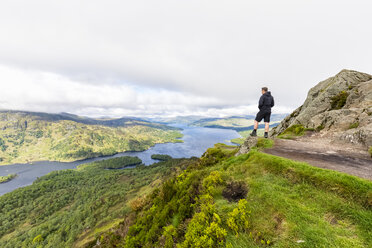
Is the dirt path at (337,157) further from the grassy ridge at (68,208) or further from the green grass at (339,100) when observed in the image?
the grassy ridge at (68,208)

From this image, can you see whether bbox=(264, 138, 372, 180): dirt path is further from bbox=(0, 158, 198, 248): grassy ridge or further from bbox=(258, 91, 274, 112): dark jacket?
bbox=(0, 158, 198, 248): grassy ridge

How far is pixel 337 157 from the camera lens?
10.6 meters

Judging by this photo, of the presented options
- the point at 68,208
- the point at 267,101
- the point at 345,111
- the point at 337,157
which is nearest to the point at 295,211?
the point at 337,157

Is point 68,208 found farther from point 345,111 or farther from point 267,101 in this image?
point 345,111

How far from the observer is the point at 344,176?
22.8ft

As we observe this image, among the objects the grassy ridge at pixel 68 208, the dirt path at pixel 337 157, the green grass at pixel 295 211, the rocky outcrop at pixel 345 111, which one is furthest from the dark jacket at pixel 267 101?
the grassy ridge at pixel 68 208

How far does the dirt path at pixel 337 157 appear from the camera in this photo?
857 centimetres

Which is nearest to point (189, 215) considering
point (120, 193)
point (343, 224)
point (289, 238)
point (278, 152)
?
point (289, 238)

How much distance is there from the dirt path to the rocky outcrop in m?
2.26

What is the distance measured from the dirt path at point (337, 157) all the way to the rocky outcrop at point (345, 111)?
2.26 metres

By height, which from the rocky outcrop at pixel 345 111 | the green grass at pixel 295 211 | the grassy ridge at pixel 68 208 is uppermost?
the rocky outcrop at pixel 345 111

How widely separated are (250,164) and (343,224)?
19.4ft

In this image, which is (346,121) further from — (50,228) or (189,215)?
(50,228)

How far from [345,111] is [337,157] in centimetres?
1364
